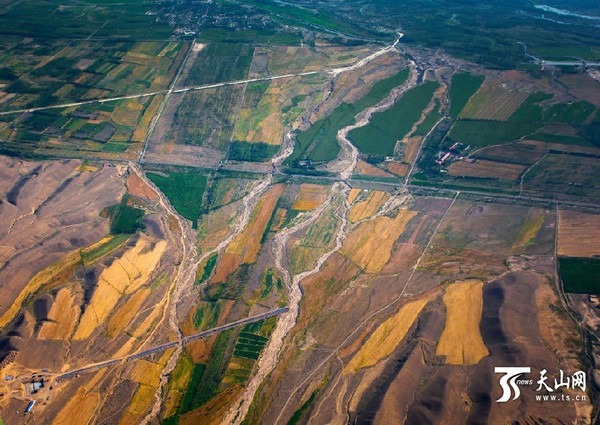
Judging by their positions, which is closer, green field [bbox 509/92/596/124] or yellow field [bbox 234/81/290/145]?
green field [bbox 509/92/596/124]

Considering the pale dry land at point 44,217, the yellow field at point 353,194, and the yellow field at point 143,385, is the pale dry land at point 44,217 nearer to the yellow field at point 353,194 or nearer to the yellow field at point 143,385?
the yellow field at point 143,385

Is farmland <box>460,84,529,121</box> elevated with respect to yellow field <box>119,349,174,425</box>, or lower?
elevated

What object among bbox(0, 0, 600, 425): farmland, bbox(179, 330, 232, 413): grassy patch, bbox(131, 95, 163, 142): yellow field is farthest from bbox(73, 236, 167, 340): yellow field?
bbox(131, 95, 163, 142): yellow field

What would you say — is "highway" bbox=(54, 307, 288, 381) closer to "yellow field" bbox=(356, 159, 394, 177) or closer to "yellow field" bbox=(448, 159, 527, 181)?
"yellow field" bbox=(356, 159, 394, 177)

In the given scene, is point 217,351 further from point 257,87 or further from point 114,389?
point 257,87

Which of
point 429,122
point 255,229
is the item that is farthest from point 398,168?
point 255,229

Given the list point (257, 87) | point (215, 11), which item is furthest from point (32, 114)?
point (215, 11)

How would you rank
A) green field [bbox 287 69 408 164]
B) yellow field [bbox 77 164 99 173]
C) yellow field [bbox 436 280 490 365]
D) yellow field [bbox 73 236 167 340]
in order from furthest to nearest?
green field [bbox 287 69 408 164] < yellow field [bbox 77 164 99 173] < yellow field [bbox 73 236 167 340] < yellow field [bbox 436 280 490 365]
